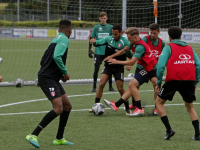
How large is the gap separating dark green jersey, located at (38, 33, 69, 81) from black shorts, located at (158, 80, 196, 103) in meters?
1.66

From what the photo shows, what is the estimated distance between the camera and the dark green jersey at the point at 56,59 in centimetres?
601

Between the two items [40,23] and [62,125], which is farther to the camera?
[40,23]

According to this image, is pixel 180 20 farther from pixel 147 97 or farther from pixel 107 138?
pixel 107 138

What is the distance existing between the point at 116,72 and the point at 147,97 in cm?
231

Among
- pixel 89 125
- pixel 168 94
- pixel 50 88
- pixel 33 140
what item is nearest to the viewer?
pixel 33 140

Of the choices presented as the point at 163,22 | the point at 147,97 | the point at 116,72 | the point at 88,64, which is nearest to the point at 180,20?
the point at 163,22

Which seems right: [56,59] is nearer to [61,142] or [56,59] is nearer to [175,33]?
[61,142]

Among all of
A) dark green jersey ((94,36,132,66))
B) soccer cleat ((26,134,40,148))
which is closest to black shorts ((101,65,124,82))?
dark green jersey ((94,36,132,66))

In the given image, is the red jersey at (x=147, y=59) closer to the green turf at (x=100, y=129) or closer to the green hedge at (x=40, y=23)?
the green turf at (x=100, y=129)

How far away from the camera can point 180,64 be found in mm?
6332

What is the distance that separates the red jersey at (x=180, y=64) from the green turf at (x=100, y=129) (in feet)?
3.49

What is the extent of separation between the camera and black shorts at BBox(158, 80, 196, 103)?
21.1ft

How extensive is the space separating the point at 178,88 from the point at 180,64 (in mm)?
429

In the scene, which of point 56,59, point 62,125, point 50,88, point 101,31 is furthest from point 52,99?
point 101,31
